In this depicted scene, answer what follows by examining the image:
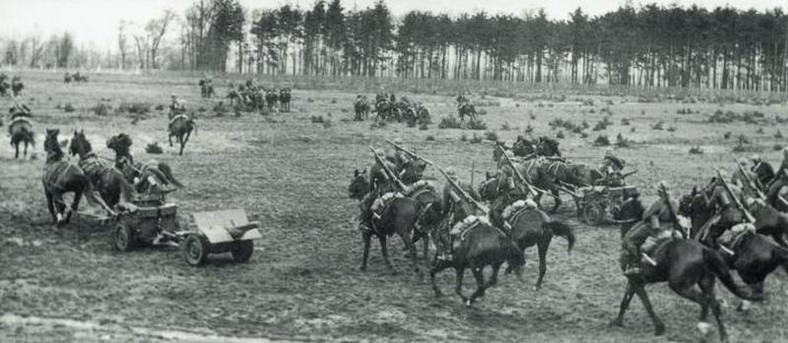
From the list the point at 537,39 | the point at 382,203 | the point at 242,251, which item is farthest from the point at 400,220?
the point at 537,39

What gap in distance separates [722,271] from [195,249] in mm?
8287

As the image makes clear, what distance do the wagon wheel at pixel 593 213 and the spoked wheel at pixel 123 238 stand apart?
9.59 metres

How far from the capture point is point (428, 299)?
12.4 m

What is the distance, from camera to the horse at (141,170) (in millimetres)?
15055

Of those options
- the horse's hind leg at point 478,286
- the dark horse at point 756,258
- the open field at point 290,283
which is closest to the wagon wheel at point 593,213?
the open field at point 290,283

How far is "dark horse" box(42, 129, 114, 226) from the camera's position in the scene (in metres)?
15.8

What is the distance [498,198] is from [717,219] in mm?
4083

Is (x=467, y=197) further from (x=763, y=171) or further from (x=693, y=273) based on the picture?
(x=763, y=171)

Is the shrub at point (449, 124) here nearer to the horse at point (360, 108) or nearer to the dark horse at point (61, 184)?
the horse at point (360, 108)

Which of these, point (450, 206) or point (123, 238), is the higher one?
point (450, 206)

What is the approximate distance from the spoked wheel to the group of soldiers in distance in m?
4.15

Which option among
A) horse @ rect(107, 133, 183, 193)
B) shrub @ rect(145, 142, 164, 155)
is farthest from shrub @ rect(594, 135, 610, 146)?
horse @ rect(107, 133, 183, 193)

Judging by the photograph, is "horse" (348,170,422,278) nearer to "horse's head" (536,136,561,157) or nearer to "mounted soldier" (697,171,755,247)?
"mounted soldier" (697,171,755,247)

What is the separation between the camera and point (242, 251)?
46.6 ft
